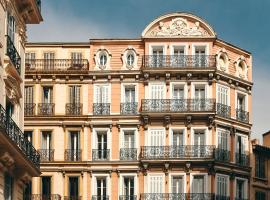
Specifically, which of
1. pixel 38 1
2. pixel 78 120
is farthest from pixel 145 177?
pixel 38 1

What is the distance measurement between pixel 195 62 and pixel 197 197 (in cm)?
1192

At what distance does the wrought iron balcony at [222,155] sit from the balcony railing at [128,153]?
715cm

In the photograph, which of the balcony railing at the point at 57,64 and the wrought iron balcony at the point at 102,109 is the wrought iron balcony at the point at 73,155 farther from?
the balcony railing at the point at 57,64

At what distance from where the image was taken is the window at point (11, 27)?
137ft

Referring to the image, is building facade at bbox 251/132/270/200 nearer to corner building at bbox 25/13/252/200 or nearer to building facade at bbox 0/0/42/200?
corner building at bbox 25/13/252/200

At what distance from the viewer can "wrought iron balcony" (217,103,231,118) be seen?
7429cm

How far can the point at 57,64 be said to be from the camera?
7462 centimetres

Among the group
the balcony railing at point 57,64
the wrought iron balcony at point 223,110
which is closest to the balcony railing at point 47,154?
the balcony railing at point 57,64

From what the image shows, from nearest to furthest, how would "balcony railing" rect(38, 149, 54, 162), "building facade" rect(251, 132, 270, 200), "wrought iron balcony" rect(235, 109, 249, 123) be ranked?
"balcony railing" rect(38, 149, 54, 162), "wrought iron balcony" rect(235, 109, 249, 123), "building facade" rect(251, 132, 270, 200)

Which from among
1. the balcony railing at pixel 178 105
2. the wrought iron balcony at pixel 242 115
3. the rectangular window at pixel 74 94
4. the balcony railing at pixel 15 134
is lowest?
the balcony railing at pixel 15 134

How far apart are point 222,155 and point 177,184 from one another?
191 inches

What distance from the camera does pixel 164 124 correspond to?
241ft

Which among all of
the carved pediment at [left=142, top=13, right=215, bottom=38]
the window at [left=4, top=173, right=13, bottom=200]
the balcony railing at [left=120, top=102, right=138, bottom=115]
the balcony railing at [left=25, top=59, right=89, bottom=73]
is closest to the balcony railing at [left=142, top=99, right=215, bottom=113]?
the balcony railing at [left=120, top=102, right=138, bottom=115]

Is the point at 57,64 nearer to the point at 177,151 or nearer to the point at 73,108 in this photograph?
the point at 73,108
